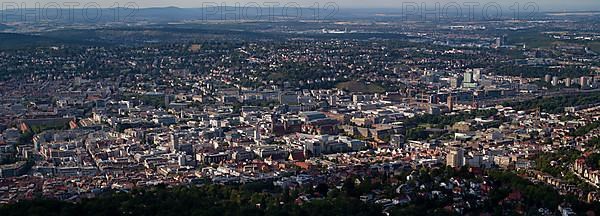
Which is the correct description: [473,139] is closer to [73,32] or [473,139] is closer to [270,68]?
[270,68]

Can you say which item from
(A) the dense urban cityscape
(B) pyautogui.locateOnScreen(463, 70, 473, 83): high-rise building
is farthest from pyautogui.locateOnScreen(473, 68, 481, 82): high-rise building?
(A) the dense urban cityscape

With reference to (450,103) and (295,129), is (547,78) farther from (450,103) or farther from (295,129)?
(295,129)

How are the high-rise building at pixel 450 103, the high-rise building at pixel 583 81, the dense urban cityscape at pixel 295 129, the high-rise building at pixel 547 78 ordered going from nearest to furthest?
the dense urban cityscape at pixel 295 129, the high-rise building at pixel 450 103, the high-rise building at pixel 583 81, the high-rise building at pixel 547 78

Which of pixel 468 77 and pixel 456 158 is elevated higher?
pixel 468 77

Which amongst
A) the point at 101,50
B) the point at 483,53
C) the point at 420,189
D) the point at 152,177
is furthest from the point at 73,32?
the point at 420,189

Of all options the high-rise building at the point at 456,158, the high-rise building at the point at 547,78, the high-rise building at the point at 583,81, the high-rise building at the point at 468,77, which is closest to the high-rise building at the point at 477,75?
the high-rise building at the point at 468,77

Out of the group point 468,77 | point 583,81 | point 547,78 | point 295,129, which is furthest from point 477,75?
point 295,129

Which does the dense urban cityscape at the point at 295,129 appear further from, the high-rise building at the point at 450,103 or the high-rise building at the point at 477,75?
the high-rise building at the point at 477,75

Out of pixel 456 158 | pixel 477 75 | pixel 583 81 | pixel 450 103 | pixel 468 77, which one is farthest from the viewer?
pixel 477 75

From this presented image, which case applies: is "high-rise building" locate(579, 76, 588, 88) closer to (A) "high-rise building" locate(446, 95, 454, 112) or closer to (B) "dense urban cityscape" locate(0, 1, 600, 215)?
(B) "dense urban cityscape" locate(0, 1, 600, 215)
